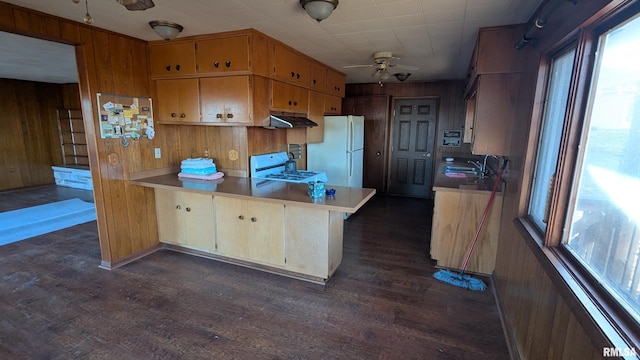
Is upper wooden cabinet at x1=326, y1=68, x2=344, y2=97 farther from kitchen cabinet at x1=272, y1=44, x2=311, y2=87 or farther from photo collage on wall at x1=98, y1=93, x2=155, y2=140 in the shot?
photo collage on wall at x1=98, y1=93, x2=155, y2=140

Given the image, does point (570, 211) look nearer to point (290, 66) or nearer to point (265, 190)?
point (265, 190)

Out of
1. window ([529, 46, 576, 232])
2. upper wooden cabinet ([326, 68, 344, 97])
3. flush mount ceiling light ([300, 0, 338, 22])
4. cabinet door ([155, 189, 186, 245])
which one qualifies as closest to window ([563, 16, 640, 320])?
window ([529, 46, 576, 232])

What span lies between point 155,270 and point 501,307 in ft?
10.3

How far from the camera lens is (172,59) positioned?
10.5 ft

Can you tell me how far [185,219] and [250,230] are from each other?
0.87m

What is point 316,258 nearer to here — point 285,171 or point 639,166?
point 285,171

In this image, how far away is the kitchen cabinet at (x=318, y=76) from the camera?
4.05 meters

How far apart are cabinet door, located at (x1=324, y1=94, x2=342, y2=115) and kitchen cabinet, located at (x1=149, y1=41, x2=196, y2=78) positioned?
2043mm

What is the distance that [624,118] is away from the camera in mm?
1176

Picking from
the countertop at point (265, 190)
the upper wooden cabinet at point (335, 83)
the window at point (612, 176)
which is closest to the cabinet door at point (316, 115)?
the upper wooden cabinet at point (335, 83)

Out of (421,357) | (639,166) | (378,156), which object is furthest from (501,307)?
(378,156)

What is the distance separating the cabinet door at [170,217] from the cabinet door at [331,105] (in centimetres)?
249

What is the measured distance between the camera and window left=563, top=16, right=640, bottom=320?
1.07 metres

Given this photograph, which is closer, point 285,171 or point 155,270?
point 155,270
